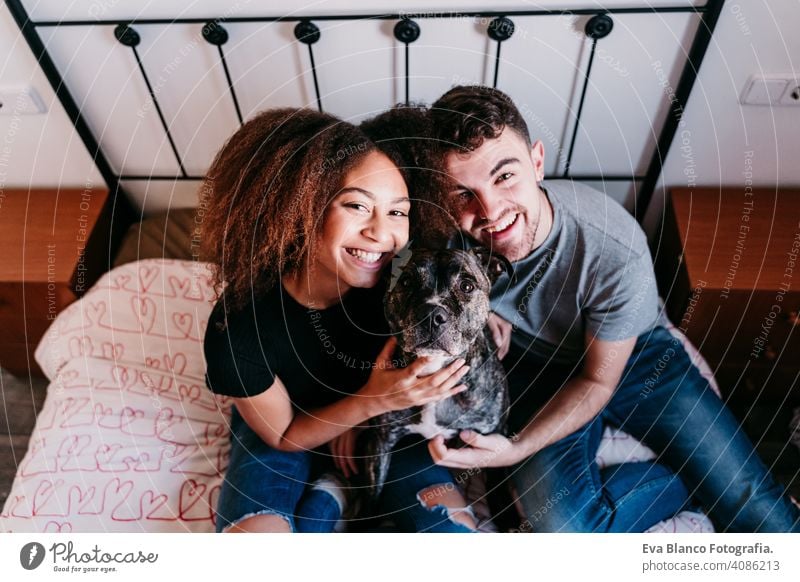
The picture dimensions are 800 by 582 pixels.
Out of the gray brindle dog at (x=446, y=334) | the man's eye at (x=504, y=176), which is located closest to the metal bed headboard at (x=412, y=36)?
the man's eye at (x=504, y=176)

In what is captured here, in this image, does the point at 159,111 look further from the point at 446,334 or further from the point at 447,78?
the point at 446,334

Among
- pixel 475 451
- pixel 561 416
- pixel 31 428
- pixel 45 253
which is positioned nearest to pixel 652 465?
pixel 561 416

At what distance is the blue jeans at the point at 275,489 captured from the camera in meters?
0.97

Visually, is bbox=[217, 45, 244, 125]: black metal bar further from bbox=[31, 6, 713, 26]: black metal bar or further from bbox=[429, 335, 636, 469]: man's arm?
bbox=[429, 335, 636, 469]: man's arm

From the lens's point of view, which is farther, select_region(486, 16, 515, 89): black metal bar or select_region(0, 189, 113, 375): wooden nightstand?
select_region(0, 189, 113, 375): wooden nightstand

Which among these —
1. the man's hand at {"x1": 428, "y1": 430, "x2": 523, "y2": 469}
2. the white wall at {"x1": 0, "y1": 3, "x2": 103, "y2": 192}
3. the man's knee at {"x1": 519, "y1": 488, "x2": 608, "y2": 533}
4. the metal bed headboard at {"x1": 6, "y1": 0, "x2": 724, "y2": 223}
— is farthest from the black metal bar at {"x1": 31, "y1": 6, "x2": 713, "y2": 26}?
the man's knee at {"x1": 519, "y1": 488, "x2": 608, "y2": 533}

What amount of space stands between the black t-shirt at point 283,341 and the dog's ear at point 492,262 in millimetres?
163

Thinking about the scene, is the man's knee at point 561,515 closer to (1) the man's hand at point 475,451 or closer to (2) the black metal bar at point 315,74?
(1) the man's hand at point 475,451

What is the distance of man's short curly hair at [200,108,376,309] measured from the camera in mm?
751

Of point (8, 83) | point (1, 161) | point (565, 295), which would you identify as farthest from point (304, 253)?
point (1, 161)

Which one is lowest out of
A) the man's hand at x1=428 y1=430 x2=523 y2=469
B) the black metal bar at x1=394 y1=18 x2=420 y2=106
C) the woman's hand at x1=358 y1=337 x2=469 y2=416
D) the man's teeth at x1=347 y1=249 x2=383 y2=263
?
the man's hand at x1=428 y1=430 x2=523 y2=469

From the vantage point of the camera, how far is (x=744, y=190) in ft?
3.98

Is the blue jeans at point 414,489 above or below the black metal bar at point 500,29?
below

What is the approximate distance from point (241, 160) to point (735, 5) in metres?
0.85
